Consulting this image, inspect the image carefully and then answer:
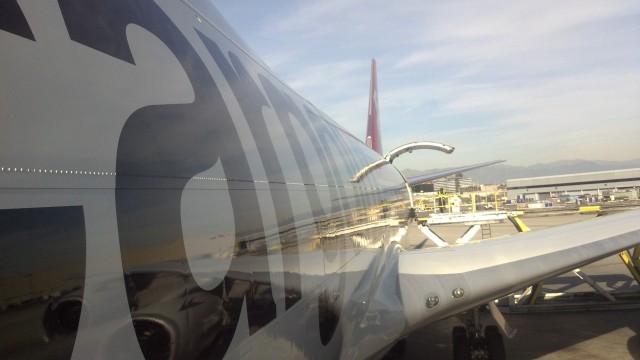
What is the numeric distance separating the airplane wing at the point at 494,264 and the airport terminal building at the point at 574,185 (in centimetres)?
8216

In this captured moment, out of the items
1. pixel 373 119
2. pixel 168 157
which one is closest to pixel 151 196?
pixel 168 157

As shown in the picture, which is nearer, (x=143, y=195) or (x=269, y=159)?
(x=143, y=195)

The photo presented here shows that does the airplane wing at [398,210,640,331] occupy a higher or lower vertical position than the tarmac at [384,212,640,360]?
higher

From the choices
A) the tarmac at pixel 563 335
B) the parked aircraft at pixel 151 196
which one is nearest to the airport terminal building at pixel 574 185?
the tarmac at pixel 563 335

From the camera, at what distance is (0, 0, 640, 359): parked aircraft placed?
1516 millimetres

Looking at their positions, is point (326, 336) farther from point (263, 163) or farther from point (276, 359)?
point (263, 163)

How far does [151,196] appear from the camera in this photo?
205cm

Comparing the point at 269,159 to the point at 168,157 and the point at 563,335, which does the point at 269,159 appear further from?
the point at 563,335

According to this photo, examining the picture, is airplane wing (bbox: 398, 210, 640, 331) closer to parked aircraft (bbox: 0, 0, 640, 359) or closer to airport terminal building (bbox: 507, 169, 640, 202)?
parked aircraft (bbox: 0, 0, 640, 359)

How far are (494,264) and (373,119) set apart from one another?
16.4 m

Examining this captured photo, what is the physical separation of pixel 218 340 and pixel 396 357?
6477mm

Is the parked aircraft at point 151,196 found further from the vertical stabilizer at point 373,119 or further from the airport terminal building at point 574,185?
the airport terminal building at point 574,185

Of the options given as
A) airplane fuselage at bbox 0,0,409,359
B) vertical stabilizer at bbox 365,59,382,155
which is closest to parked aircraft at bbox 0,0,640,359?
airplane fuselage at bbox 0,0,409,359

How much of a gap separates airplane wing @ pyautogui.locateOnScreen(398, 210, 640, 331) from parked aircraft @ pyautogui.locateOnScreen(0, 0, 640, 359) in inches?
66.6
